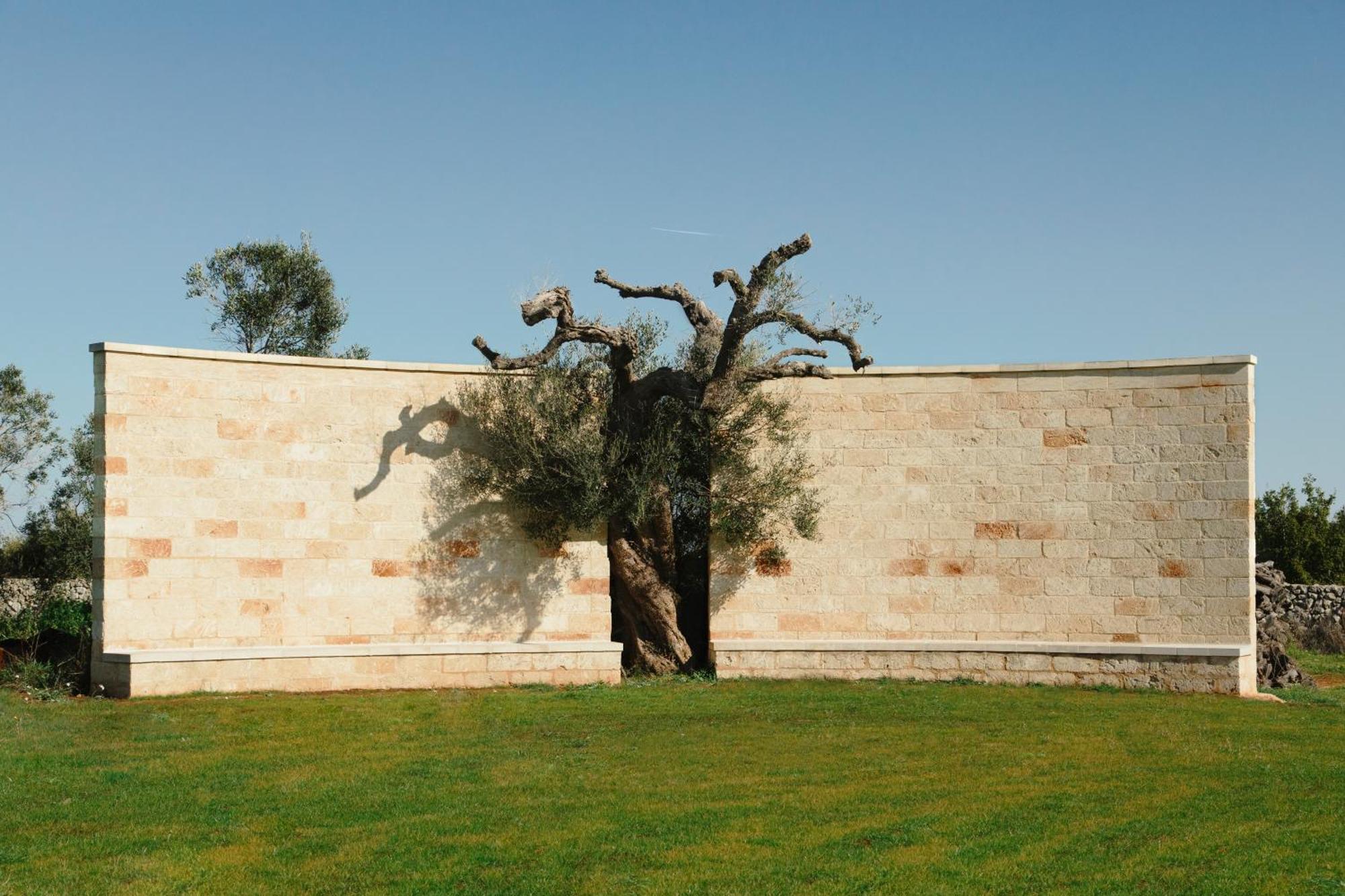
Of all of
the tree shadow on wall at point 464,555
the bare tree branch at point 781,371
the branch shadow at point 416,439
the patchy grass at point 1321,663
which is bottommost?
the patchy grass at point 1321,663

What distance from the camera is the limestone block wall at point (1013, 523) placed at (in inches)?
703

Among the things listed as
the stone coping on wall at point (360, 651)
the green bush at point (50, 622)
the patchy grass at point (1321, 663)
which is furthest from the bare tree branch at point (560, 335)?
the patchy grass at point (1321, 663)

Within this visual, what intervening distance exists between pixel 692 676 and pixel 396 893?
10.3m

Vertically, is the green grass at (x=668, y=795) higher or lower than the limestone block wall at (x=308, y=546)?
lower

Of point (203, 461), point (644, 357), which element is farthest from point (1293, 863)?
point (203, 461)

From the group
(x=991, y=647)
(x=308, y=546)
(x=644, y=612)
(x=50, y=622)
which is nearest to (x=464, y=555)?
(x=308, y=546)

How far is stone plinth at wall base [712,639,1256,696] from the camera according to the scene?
56.9ft

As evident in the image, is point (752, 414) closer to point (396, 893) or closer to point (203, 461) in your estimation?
point (203, 461)

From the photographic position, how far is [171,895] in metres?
7.98

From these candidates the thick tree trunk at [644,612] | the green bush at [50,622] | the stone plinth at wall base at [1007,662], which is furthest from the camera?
the thick tree trunk at [644,612]

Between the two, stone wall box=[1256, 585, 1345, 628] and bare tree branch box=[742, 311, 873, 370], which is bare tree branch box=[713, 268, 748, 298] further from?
stone wall box=[1256, 585, 1345, 628]

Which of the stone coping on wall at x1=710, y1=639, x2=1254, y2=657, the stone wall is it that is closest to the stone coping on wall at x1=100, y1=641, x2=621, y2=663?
the stone coping on wall at x1=710, y1=639, x2=1254, y2=657

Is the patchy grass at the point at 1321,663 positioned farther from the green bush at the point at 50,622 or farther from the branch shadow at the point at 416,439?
the green bush at the point at 50,622

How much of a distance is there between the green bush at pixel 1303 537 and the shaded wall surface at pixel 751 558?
19.3 metres
